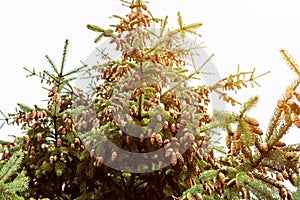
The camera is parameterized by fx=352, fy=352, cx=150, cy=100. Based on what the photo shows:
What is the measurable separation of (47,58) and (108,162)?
1656 millimetres

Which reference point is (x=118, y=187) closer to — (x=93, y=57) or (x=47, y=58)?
(x=47, y=58)

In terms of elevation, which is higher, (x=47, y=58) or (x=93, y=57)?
(x=93, y=57)

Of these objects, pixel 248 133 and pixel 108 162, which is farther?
pixel 108 162

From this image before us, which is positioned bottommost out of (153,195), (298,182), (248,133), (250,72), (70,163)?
(298,182)

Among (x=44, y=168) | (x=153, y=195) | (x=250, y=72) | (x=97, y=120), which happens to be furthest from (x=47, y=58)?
(x=250, y=72)

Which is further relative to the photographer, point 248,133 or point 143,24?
point 143,24

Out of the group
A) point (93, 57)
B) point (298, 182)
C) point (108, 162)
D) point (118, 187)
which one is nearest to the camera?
point (298, 182)

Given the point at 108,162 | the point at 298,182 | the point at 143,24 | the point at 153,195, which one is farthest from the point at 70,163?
the point at 298,182

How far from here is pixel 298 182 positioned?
2.49m

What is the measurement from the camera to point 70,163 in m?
5.17

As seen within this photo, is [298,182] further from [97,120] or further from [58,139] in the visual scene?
[58,139]

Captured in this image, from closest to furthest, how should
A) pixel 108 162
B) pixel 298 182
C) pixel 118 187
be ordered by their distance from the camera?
pixel 298 182, pixel 108 162, pixel 118 187

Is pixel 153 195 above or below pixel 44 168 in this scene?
below

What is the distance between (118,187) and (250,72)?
9.05 feet
